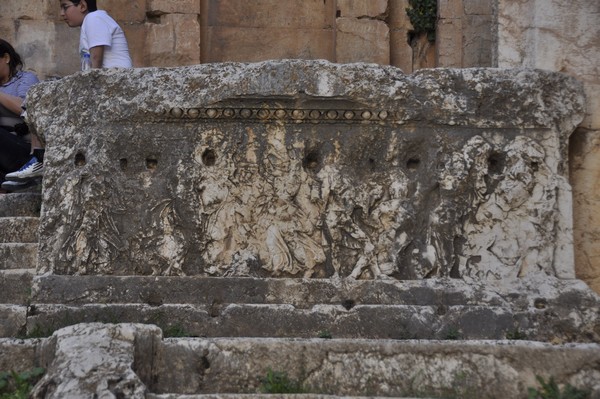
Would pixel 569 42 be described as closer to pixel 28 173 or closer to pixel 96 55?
pixel 96 55

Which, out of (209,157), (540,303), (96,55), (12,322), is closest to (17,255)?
(12,322)

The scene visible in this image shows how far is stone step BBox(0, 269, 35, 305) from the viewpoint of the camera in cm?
736

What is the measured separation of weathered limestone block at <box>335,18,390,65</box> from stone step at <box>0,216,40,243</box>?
13.5ft

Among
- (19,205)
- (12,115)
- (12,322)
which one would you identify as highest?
(12,115)

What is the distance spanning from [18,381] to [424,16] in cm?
668

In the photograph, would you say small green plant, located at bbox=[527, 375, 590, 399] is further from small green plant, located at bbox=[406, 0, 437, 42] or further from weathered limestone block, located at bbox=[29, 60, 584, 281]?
small green plant, located at bbox=[406, 0, 437, 42]

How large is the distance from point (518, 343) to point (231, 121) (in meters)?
2.44

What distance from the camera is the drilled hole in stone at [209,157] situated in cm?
737

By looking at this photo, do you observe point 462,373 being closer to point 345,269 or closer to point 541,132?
point 345,269

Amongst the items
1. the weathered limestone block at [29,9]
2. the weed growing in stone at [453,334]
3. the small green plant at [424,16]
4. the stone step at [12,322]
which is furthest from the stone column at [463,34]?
the stone step at [12,322]

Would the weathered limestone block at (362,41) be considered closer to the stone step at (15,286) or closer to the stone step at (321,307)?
the stone step at (321,307)

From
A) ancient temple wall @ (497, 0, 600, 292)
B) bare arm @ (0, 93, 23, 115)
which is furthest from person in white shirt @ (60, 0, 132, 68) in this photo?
ancient temple wall @ (497, 0, 600, 292)

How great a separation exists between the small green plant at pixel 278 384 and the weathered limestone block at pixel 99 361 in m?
0.63

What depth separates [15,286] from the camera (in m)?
7.40
